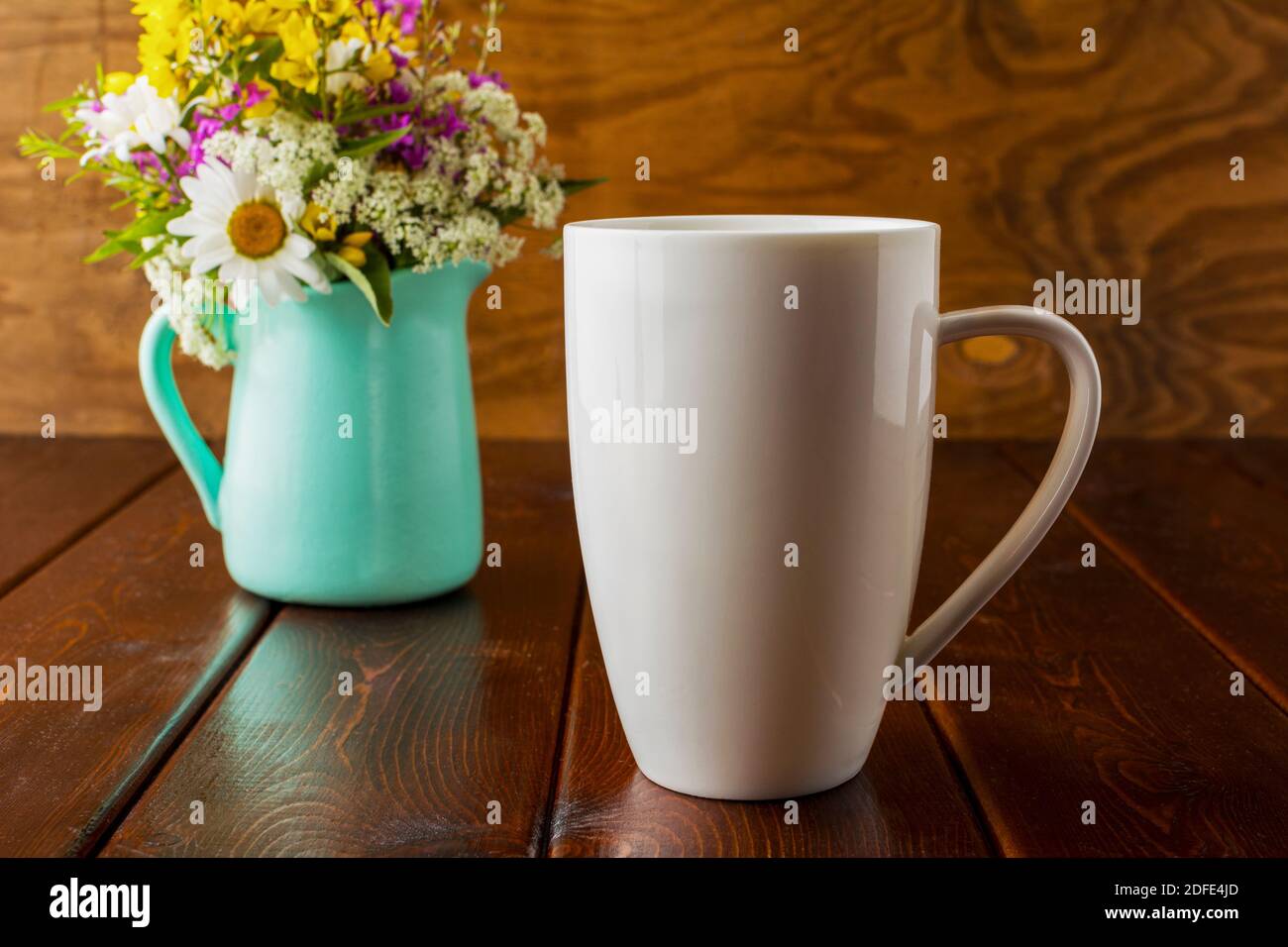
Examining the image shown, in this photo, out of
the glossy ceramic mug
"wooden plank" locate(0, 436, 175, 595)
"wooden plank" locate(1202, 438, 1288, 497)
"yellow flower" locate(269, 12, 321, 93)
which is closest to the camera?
the glossy ceramic mug

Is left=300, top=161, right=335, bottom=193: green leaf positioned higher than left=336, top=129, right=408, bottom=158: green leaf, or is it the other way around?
left=336, top=129, right=408, bottom=158: green leaf

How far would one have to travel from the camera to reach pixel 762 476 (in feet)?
1.56

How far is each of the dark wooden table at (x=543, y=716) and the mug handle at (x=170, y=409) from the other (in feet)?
0.19

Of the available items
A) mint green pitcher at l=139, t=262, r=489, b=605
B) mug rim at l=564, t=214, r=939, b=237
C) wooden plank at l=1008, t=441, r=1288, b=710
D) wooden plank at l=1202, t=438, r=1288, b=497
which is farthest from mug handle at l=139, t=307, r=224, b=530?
wooden plank at l=1202, t=438, r=1288, b=497

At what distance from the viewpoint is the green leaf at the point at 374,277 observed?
2.21ft

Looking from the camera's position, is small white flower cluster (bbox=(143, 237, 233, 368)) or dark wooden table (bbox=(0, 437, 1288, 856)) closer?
dark wooden table (bbox=(0, 437, 1288, 856))

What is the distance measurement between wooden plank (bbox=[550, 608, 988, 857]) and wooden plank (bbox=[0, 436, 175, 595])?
1.33ft

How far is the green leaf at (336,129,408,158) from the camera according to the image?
0.68 m

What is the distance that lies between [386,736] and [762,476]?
21 cm

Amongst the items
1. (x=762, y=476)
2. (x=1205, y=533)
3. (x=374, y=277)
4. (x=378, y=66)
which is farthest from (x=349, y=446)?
(x=1205, y=533)

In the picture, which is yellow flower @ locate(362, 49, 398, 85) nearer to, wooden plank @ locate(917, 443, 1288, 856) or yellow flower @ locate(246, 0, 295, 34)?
yellow flower @ locate(246, 0, 295, 34)

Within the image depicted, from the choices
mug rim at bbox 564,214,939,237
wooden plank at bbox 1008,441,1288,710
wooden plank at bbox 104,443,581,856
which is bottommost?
wooden plank at bbox 104,443,581,856

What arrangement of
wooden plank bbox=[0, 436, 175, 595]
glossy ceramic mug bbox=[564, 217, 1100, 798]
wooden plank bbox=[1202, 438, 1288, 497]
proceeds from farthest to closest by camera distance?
wooden plank bbox=[1202, 438, 1288, 497]
wooden plank bbox=[0, 436, 175, 595]
glossy ceramic mug bbox=[564, 217, 1100, 798]

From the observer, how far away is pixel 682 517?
0.49m
